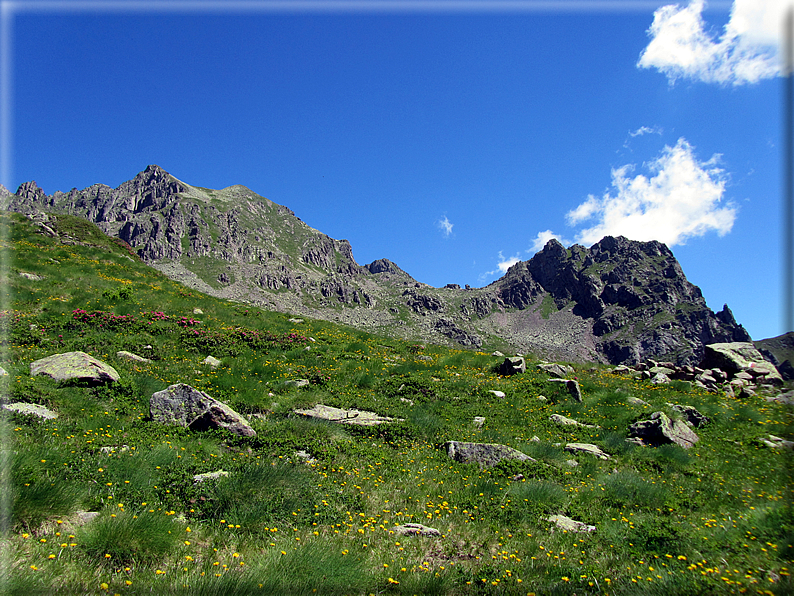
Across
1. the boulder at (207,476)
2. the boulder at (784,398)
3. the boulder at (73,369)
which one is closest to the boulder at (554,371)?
the boulder at (784,398)

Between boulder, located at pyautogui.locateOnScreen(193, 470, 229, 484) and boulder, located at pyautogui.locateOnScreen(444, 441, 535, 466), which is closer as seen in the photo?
boulder, located at pyautogui.locateOnScreen(193, 470, 229, 484)

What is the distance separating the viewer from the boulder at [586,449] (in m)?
10.8

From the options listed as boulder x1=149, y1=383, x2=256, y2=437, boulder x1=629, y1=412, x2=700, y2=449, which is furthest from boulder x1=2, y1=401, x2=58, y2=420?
boulder x1=629, y1=412, x2=700, y2=449

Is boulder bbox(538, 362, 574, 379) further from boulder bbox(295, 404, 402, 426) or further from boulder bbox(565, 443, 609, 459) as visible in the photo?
boulder bbox(295, 404, 402, 426)

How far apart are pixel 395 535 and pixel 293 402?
6.58 m

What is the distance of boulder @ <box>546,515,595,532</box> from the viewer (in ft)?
22.7

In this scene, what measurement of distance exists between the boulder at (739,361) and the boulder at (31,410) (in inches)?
1118

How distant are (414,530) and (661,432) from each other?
31.2 ft

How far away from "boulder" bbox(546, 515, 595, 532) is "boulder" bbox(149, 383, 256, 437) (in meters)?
6.84

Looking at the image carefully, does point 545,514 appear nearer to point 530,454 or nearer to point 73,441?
point 530,454

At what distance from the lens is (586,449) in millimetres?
10945

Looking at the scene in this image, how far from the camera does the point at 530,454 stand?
405 inches

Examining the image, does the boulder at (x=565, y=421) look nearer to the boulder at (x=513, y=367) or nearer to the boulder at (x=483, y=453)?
the boulder at (x=483, y=453)

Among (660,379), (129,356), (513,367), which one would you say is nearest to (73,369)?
(129,356)
